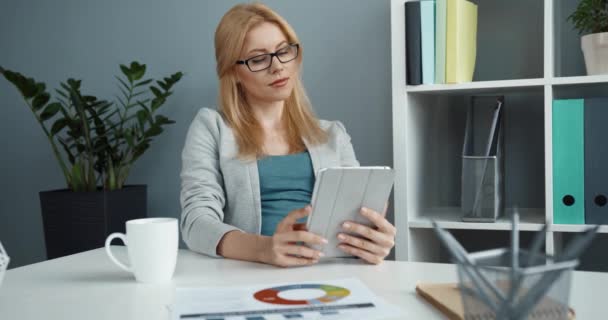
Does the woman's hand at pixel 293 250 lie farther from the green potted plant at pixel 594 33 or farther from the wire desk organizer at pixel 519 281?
the green potted plant at pixel 594 33

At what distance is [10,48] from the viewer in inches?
114

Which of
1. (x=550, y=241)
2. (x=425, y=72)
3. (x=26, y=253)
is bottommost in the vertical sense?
(x=26, y=253)

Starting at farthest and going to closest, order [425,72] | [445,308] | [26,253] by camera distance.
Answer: [26,253], [425,72], [445,308]

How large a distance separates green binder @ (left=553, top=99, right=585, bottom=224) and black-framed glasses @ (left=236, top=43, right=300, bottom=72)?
737 millimetres

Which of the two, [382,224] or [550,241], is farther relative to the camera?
[550,241]

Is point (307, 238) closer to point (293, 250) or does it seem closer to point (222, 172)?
point (293, 250)

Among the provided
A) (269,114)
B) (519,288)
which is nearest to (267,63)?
(269,114)

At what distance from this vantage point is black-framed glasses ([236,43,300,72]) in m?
1.61

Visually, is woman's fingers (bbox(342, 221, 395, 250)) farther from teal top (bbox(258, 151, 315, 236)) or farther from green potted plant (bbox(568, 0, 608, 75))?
green potted plant (bbox(568, 0, 608, 75))

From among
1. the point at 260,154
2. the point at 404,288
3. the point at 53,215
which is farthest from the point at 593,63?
the point at 53,215

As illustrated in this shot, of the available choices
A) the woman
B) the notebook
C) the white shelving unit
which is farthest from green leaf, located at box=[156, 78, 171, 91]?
the notebook

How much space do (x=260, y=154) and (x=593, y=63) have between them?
3.10 feet

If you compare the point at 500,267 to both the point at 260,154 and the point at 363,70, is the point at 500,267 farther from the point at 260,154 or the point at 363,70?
the point at 363,70

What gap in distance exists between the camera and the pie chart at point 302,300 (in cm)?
79
